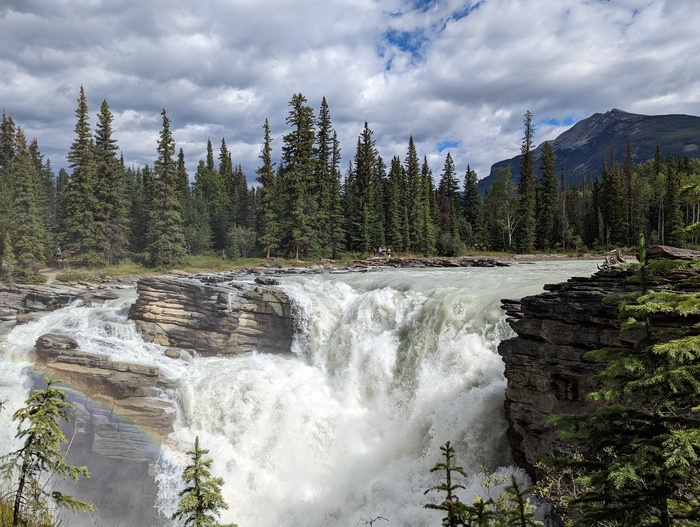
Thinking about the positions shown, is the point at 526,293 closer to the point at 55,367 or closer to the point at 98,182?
the point at 55,367

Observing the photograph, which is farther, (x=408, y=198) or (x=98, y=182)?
(x=408, y=198)

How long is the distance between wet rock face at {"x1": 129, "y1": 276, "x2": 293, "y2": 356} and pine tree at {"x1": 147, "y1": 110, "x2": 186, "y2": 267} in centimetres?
2564

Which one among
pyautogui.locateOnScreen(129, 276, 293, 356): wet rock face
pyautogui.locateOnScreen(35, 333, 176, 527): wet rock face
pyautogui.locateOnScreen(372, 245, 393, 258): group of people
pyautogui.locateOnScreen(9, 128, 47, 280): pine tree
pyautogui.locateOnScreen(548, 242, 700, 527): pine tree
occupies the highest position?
pyautogui.locateOnScreen(9, 128, 47, 280): pine tree

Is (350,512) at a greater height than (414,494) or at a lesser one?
lesser

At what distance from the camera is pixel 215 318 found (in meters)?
21.0

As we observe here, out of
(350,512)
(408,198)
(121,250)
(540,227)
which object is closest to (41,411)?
(350,512)

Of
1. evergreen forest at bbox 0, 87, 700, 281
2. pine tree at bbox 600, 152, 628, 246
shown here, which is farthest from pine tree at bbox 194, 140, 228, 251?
pine tree at bbox 600, 152, 628, 246

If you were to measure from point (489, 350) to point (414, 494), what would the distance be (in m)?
5.03

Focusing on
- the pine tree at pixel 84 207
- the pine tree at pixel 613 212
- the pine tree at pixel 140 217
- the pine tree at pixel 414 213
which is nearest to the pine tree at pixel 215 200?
the pine tree at pixel 140 217

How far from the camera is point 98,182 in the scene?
45.5 m

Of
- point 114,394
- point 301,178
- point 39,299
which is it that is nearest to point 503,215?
point 301,178

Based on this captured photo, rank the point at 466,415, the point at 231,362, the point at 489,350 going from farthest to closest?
the point at 231,362 → the point at 489,350 → the point at 466,415

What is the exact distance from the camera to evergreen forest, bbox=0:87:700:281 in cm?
4422

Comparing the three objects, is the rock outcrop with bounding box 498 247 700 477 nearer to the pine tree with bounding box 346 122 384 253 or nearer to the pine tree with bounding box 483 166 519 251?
the pine tree with bounding box 346 122 384 253
